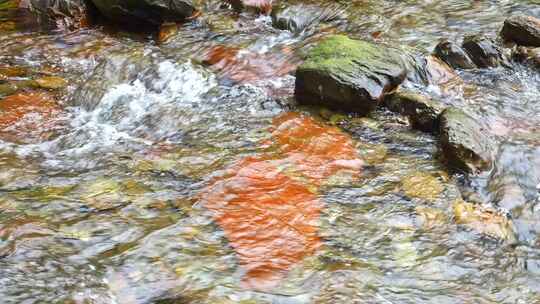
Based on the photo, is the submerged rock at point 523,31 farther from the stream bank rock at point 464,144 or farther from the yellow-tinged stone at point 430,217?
the yellow-tinged stone at point 430,217

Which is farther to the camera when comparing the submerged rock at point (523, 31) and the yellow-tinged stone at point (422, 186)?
the submerged rock at point (523, 31)

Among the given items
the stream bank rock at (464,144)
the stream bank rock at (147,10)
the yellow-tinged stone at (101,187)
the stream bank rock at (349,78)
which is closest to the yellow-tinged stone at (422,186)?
the stream bank rock at (464,144)

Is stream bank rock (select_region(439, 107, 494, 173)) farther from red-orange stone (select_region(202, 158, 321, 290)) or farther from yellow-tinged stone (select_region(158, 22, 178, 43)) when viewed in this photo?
yellow-tinged stone (select_region(158, 22, 178, 43))

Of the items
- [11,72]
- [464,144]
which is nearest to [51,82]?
[11,72]

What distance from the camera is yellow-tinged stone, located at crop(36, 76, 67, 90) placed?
7102mm

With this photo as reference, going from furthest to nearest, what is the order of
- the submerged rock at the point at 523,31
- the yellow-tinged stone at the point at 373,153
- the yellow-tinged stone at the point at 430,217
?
the submerged rock at the point at 523,31 < the yellow-tinged stone at the point at 373,153 < the yellow-tinged stone at the point at 430,217

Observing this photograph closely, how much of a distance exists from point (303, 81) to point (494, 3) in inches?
167

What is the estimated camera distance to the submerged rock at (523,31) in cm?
704

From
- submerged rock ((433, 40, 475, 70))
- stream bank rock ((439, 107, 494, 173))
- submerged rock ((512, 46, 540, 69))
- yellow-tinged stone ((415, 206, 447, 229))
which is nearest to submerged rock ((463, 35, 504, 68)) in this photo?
submerged rock ((433, 40, 475, 70))

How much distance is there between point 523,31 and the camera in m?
7.07

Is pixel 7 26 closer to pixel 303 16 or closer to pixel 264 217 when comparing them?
pixel 303 16

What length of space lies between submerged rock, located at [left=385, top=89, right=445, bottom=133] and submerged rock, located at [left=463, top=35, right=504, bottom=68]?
125 cm

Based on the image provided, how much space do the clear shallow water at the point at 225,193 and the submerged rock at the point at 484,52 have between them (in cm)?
15

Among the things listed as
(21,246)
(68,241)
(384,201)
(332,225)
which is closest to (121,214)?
(68,241)
